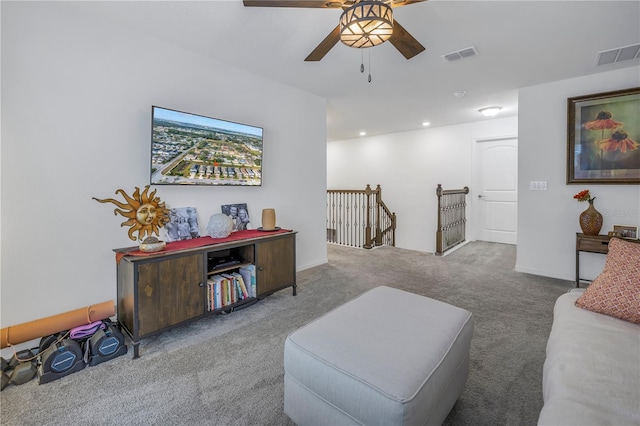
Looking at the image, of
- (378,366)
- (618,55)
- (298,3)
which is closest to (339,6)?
(298,3)

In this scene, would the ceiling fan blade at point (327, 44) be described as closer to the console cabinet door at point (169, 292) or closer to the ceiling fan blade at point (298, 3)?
the ceiling fan blade at point (298, 3)

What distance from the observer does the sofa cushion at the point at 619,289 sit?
4.71ft

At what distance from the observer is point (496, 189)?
5.75 metres

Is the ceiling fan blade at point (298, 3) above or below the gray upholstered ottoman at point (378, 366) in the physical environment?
above

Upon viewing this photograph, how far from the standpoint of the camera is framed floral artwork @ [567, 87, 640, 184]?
3174mm

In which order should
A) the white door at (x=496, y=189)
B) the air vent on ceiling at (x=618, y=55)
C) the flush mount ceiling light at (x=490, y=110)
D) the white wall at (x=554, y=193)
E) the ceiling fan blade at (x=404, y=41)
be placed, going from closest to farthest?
the ceiling fan blade at (x=404, y=41)
the air vent on ceiling at (x=618, y=55)
the white wall at (x=554, y=193)
the flush mount ceiling light at (x=490, y=110)
the white door at (x=496, y=189)

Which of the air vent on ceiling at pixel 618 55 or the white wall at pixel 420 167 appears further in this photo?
the white wall at pixel 420 167

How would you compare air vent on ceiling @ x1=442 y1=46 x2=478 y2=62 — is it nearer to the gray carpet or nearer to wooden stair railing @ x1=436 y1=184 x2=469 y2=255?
the gray carpet

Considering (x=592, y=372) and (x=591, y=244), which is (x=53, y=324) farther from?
(x=591, y=244)

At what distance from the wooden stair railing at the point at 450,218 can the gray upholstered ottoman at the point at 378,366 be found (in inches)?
151

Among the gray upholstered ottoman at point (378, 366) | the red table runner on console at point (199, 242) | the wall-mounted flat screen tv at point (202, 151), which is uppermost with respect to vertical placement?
the wall-mounted flat screen tv at point (202, 151)

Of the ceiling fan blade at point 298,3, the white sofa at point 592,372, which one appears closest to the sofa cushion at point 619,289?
the white sofa at point 592,372

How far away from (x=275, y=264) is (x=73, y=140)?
1.92m

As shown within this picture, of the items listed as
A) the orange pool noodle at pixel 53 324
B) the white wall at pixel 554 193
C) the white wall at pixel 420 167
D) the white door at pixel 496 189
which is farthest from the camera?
the white wall at pixel 420 167
